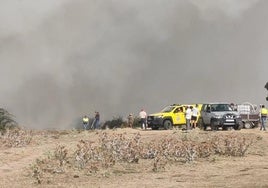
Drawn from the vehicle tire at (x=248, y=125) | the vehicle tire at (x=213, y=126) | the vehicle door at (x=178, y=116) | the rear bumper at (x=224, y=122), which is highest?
the vehicle door at (x=178, y=116)

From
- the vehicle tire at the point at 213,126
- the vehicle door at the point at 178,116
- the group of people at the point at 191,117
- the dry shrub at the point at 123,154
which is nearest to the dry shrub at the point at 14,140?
the dry shrub at the point at 123,154

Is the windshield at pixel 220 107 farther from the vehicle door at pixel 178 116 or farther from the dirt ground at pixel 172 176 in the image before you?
the dirt ground at pixel 172 176

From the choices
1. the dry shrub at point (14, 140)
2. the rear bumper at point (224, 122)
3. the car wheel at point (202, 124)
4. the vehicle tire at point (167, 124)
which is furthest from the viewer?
the vehicle tire at point (167, 124)

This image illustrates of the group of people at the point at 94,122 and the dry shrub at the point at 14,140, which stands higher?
the group of people at the point at 94,122

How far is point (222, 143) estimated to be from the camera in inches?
790

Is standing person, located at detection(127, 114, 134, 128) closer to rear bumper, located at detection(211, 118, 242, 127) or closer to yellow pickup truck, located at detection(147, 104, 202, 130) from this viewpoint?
yellow pickup truck, located at detection(147, 104, 202, 130)

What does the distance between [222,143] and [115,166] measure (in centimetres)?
535

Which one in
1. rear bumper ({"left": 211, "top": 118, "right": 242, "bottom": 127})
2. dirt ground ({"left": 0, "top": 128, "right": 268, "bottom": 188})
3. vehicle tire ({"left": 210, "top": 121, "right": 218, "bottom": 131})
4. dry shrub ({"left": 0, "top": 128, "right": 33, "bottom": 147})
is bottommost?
dirt ground ({"left": 0, "top": 128, "right": 268, "bottom": 188})

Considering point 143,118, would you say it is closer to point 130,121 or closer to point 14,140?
point 130,121

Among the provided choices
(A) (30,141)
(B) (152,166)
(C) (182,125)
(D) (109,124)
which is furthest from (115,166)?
(D) (109,124)

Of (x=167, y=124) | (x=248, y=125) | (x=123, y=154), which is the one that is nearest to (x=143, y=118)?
(x=167, y=124)

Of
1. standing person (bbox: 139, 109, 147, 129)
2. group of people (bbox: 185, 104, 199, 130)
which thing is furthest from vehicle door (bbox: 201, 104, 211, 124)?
standing person (bbox: 139, 109, 147, 129)

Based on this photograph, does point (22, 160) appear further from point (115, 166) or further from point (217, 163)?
point (217, 163)

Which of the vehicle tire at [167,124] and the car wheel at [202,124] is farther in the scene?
the vehicle tire at [167,124]
